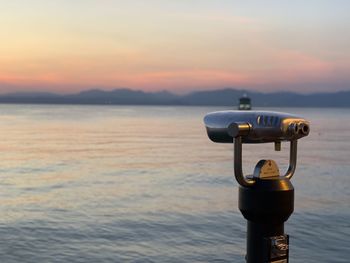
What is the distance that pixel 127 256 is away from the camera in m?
10.6

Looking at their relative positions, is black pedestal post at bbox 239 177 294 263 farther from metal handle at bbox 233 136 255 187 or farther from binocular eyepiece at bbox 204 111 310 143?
binocular eyepiece at bbox 204 111 310 143

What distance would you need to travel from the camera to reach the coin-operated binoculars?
2.12 metres

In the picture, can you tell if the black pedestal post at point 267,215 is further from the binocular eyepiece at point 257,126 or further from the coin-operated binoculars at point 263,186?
the binocular eyepiece at point 257,126

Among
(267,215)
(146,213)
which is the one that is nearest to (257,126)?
(267,215)

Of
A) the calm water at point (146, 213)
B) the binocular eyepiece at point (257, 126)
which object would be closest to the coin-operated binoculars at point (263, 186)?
the binocular eyepiece at point (257, 126)

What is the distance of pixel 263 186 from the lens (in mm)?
2137

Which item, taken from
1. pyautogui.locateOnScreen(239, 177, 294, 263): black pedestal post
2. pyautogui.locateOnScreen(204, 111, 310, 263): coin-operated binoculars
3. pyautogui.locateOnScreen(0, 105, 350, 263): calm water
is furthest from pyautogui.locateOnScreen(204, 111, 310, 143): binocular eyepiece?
pyautogui.locateOnScreen(0, 105, 350, 263): calm water

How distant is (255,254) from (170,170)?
2409 cm

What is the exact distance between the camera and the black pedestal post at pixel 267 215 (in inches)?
83.6

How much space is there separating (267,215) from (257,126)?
1.16 feet

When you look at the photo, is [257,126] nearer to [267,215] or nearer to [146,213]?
[267,215]

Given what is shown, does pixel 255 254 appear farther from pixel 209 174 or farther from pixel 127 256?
pixel 209 174

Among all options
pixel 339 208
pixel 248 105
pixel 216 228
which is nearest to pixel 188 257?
pixel 216 228

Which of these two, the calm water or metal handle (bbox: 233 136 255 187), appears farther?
the calm water
